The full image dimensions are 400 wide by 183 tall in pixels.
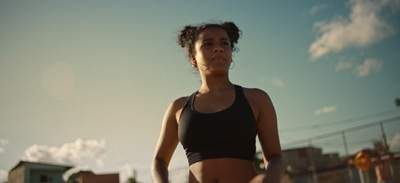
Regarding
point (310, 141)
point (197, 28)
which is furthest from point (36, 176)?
point (197, 28)

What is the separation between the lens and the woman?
69.1 inches

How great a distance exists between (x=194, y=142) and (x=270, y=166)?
0.41 meters

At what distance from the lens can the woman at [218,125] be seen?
1.76 metres

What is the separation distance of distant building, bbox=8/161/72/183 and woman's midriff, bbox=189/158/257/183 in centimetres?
3714

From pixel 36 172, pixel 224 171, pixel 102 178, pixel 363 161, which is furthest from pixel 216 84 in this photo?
pixel 36 172

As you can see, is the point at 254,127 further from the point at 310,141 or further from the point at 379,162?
the point at 310,141

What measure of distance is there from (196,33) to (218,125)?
72cm

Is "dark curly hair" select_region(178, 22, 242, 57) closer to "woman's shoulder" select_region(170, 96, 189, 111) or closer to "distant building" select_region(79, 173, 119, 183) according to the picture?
"woman's shoulder" select_region(170, 96, 189, 111)

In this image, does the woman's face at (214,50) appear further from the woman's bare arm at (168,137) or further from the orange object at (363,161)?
the orange object at (363,161)

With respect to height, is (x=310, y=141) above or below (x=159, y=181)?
above

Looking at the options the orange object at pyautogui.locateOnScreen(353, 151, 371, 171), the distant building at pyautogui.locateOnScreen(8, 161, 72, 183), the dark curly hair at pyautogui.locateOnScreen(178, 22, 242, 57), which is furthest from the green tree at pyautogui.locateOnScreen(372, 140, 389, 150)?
the distant building at pyautogui.locateOnScreen(8, 161, 72, 183)

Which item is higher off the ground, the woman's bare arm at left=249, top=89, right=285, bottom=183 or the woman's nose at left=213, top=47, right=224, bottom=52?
the woman's nose at left=213, top=47, right=224, bottom=52

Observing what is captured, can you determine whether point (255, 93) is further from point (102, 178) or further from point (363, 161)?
point (363, 161)

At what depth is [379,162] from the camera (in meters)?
12.5
